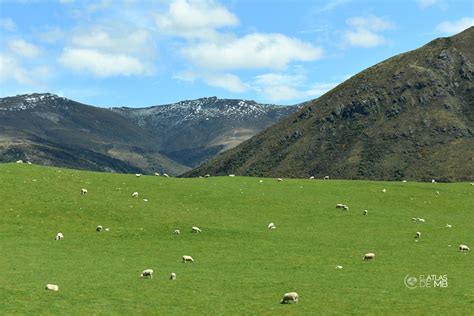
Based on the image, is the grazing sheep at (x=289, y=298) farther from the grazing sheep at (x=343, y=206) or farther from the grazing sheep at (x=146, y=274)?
the grazing sheep at (x=343, y=206)

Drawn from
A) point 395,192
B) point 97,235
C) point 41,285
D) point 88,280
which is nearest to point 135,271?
point 88,280

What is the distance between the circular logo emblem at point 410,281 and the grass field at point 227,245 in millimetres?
547

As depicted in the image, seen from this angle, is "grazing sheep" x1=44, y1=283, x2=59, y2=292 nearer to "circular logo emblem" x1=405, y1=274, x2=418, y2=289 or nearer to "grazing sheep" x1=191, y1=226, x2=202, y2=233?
"circular logo emblem" x1=405, y1=274, x2=418, y2=289

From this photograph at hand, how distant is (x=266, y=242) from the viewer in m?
39.9

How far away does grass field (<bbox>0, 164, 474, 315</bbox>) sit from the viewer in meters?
23.8

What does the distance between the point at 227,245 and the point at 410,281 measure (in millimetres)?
14631

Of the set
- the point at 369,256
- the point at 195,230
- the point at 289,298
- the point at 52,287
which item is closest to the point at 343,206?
the point at 195,230

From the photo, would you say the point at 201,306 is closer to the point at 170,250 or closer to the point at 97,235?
the point at 170,250

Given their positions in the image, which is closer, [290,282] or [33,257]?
[290,282]

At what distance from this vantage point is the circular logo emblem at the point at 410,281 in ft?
86.8

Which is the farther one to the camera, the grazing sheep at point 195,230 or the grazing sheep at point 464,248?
the grazing sheep at point 195,230

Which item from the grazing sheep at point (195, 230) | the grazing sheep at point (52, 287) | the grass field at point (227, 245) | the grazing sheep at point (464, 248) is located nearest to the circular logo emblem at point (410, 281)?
the grass field at point (227, 245)

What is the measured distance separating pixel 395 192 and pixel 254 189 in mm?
15401

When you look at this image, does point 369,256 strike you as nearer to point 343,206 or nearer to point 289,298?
point 289,298
